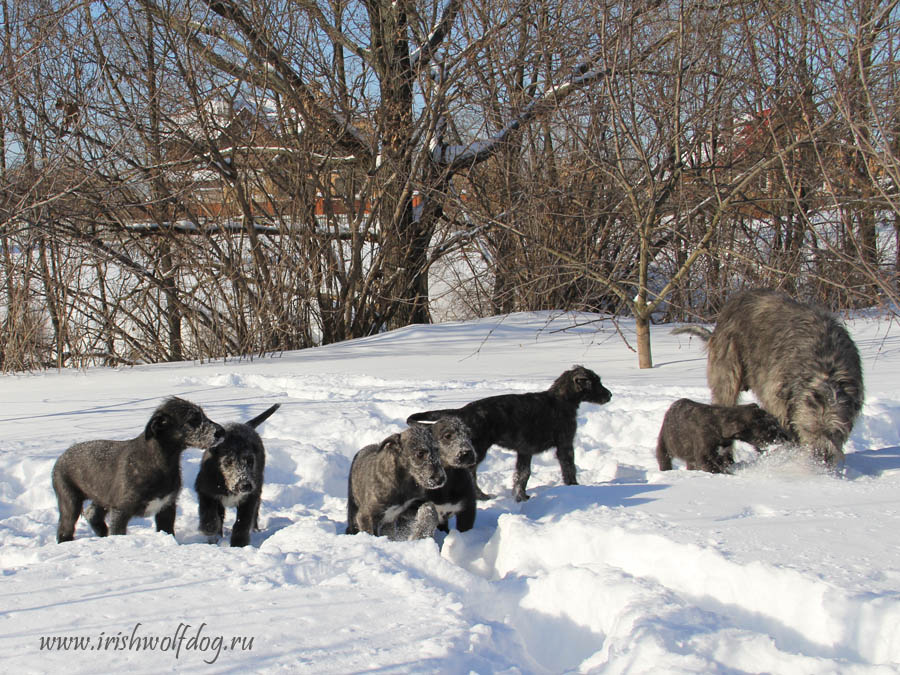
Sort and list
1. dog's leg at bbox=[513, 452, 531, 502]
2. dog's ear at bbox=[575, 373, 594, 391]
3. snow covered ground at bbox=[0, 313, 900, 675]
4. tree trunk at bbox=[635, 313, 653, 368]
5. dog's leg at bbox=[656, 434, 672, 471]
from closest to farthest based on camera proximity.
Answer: snow covered ground at bbox=[0, 313, 900, 675]
dog's leg at bbox=[513, 452, 531, 502]
dog's leg at bbox=[656, 434, 672, 471]
dog's ear at bbox=[575, 373, 594, 391]
tree trunk at bbox=[635, 313, 653, 368]

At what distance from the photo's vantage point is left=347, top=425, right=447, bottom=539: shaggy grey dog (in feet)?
16.7

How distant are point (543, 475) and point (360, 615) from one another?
3.96 metres

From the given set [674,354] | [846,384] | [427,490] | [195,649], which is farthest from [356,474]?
[674,354]

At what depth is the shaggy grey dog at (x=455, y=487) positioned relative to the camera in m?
5.24

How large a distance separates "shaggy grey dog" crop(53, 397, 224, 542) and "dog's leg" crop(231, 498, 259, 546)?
473mm

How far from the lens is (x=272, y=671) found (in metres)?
2.86

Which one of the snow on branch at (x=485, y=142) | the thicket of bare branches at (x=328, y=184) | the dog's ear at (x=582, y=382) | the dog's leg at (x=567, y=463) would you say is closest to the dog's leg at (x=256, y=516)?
the dog's leg at (x=567, y=463)

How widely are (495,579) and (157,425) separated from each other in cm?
253

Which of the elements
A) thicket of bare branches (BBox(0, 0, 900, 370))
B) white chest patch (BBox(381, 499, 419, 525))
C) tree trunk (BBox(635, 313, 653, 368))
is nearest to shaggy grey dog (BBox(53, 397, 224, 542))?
white chest patch (BBox(381, 499, 419, 525))

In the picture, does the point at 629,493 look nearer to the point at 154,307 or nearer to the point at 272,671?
the point at 272,671

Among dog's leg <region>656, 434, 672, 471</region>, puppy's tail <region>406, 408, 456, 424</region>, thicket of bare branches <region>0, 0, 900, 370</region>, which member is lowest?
dog's leg <region>656, 434, 672, 471</region>

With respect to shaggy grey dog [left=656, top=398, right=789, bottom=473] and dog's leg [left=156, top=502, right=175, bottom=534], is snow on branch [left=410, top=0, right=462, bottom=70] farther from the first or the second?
dog's leg [left=156, top=502, right=175, bottom=534]

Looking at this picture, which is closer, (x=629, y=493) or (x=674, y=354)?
(x=629, y=493)

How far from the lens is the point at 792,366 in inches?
254
